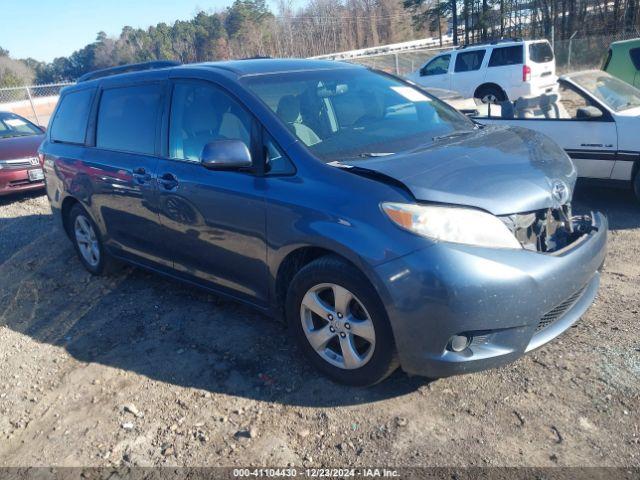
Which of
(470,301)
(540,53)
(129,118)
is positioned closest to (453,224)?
(470,301)

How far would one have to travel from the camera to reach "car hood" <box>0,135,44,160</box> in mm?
8961

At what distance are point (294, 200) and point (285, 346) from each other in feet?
3.56

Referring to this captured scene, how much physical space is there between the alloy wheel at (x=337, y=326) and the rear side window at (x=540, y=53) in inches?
549

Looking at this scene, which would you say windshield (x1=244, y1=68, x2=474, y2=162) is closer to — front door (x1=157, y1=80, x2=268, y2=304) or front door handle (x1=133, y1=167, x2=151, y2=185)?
front door (x1=157, y1=80, x2=268, y2=304)

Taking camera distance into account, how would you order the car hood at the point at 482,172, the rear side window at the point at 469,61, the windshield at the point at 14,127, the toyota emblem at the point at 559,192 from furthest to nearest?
1. the rear side window at the point at 469,61
2. the windshield at the point at 14,127
3. the toyota emblem at the point at 559,192
4. the car hood at the point at 482,172

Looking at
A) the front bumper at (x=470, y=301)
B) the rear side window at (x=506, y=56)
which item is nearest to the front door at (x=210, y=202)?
the front bumper at (x=470, y=301)

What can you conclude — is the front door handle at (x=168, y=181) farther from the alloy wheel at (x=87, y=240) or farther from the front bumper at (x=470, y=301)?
the front bumper at (x=470, y=301)

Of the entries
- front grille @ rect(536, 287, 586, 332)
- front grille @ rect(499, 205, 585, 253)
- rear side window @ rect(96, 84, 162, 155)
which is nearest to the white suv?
rear side window @ rect(96, 84, 162, 155)

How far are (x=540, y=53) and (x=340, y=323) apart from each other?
575 inches

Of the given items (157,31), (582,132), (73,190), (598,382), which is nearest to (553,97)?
(582,132)

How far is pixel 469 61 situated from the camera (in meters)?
15.8

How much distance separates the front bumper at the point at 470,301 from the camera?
8.33 ft

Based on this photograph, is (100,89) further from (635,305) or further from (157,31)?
(157,31)

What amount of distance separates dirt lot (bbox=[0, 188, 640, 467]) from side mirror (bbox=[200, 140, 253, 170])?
1243mm
